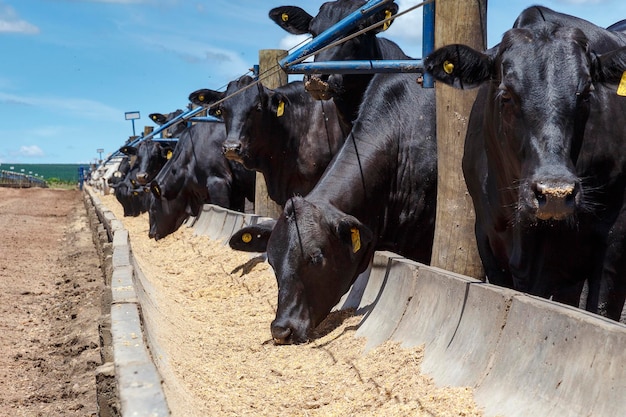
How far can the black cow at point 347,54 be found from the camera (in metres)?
8.40

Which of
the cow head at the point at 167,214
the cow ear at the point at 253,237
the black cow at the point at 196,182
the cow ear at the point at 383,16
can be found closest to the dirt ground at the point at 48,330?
the cow ear at the point at 253,237

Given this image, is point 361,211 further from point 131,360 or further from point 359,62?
point 131,360

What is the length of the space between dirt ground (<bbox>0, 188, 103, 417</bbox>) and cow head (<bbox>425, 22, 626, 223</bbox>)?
2.81 meters

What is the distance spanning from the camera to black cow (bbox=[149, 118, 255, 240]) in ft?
51.5

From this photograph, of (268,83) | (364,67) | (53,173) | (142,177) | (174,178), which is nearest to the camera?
(364,67)

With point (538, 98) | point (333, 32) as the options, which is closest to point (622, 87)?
point (538, 98)

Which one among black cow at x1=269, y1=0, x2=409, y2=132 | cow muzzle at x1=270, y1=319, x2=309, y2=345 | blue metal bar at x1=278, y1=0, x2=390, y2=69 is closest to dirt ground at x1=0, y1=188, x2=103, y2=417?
cow muzzle at x1=270, y1=319, x2=309, y2=345

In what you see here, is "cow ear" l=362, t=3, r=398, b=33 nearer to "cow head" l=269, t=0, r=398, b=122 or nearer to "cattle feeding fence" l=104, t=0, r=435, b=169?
"cow head" l=269, t=0, r=398, b=122

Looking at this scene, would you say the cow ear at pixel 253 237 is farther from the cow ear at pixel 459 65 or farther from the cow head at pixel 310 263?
the cow ear at pixel 459 65

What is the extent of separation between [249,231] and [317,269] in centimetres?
130

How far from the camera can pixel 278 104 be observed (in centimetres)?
1042

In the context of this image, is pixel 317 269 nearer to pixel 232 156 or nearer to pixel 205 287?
pixel 205 287

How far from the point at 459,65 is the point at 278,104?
18.1 feet

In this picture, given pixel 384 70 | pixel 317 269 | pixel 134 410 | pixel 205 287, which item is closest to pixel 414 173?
pixel 384 70
